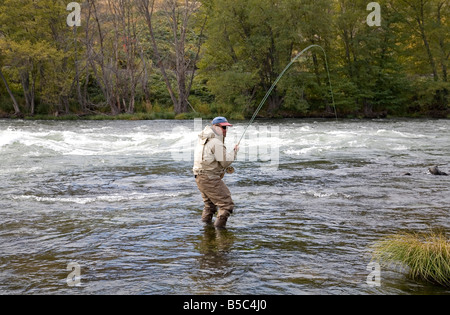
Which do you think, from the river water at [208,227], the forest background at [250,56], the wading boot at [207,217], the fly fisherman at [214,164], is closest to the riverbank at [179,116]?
the forest background at [250,56]

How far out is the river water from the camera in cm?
488

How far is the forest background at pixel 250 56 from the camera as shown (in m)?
35.5

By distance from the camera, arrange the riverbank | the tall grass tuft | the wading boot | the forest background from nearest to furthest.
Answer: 1. the tall grass tuft
2. the wading boot
3. the riverbank
4. the forest background

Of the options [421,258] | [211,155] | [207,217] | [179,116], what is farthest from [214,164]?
[179,116]

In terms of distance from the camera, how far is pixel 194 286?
4699mm

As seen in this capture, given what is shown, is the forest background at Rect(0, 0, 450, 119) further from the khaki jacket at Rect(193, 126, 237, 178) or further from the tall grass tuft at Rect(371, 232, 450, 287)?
the tall grass tuft at Rect(371, 232, 450, 287)

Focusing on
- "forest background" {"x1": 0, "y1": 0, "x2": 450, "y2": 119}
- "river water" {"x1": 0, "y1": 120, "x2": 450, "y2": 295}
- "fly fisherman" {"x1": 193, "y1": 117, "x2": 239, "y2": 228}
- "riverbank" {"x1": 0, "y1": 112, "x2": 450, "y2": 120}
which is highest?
"forest background" {"x1": 0, "y1": 0, "x2": 450, "y2": 119}

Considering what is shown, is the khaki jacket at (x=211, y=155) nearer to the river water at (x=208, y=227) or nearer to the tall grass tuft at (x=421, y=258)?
the river water at (x=208, y=227)

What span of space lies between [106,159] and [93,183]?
12.7 feet

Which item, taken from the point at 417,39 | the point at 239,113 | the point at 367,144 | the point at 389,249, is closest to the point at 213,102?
the point at 239,113

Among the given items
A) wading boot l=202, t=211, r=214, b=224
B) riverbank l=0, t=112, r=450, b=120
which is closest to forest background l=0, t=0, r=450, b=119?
riverbank l=0, t=112, r=450, b=120

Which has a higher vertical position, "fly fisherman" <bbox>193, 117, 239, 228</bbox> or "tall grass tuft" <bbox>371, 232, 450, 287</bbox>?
"fly fisherman" <bbox>193, 117, 239, 228</bbox>

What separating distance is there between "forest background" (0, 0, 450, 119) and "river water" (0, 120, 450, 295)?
74.0 ft

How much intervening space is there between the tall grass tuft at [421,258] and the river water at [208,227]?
0.42ft
